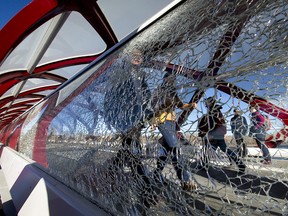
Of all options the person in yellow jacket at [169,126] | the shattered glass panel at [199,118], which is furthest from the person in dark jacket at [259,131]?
the person in yellow jacket at [169,126]

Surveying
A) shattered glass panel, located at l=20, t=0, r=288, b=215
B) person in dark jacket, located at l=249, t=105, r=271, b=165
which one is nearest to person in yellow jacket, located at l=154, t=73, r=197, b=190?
shattered glass panel, located at l=20, t=0, r=288, b=215

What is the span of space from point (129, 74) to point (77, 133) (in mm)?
369

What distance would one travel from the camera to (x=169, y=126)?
1.46ft

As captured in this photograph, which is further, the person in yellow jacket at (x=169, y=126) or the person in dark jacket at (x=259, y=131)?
the person in yellow jacket at (x=169, y=126)

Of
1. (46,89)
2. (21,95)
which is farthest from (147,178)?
(21,95)

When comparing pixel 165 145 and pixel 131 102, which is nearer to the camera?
pixel 165 145

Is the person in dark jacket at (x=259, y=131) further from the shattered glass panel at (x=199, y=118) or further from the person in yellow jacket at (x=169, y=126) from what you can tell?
the person in yellow jacket at (x=169, y=126)

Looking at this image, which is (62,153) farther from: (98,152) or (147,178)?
(147,178)

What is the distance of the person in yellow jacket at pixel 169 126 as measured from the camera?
16.4 inches

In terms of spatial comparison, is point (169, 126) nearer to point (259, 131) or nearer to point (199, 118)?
point (199, 118)

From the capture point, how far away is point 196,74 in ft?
1.37

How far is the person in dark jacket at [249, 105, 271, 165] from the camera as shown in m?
0.31

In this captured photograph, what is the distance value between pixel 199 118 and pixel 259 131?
104 millimetres

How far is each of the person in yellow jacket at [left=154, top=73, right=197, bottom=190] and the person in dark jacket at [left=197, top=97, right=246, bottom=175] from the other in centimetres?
4
